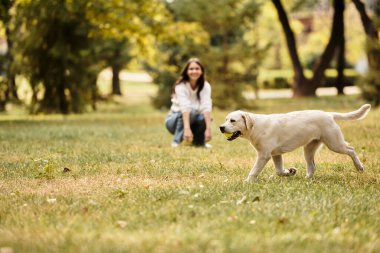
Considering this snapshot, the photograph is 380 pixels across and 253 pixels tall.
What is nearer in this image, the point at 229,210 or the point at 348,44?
the point at 229,210

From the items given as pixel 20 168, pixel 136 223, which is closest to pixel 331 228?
pixel 136 223

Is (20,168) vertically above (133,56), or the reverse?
(133,56)

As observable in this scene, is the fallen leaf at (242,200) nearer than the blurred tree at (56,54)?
Yes

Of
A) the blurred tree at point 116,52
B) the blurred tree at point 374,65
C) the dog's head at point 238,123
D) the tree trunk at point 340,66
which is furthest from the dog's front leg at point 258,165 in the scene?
the tree trunk at point 340,66

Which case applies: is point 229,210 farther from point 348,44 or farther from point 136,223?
point 348,44

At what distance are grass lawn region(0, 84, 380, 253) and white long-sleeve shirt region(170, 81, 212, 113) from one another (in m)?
1.19

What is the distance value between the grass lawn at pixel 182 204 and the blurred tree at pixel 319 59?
1799cm

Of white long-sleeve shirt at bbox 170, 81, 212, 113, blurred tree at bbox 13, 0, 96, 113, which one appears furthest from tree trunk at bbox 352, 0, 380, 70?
white long-sleeve shirt at bbox 170, 81, 212, 113

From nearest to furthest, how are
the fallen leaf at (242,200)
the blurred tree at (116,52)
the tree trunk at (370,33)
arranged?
the fallen leaf at (242,200)
the tree trunk at (370,33)
the blurred tree at (116,52)

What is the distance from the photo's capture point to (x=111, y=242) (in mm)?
3930

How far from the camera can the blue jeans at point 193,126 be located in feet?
33.8

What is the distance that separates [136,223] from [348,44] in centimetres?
4360

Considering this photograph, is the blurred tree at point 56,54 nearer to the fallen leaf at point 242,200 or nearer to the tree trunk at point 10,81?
the tree trunk at point 10,81

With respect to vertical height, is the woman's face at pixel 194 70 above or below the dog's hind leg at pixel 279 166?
above
